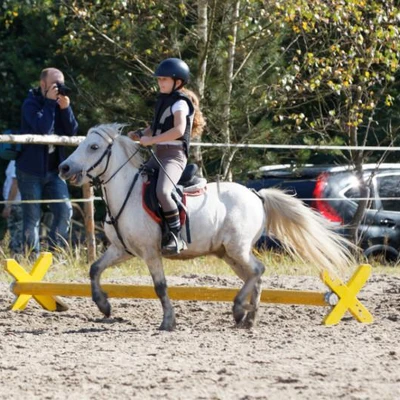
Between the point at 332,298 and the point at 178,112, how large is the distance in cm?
173

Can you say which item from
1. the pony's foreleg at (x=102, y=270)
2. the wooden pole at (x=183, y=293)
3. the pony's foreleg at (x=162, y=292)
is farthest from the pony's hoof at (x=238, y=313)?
the pony's foreleg at (x=102, y=270)

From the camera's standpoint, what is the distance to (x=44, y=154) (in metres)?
11.3

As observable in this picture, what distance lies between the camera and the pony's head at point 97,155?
830cm

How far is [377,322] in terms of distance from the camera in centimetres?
866

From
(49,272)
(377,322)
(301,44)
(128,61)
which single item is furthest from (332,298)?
(301,44)

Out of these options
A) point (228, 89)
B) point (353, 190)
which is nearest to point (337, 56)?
point (228, 89)

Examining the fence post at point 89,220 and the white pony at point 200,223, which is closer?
the white pony at point 200,223

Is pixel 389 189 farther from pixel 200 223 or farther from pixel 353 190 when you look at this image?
pixel 200 223

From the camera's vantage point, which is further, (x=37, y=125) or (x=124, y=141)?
(x=37, y=125)

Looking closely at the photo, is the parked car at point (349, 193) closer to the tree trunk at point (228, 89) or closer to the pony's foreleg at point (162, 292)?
the tree trunk at point (228, 89)

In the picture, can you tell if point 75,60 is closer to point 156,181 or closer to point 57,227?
point 57,227

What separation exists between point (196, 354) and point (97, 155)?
6.79 feet

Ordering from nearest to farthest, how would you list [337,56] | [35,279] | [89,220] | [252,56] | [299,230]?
[299,230], [35,279], [89,220], [337,56], [252,56]

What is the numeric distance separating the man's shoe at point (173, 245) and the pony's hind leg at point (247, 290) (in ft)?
1.76
